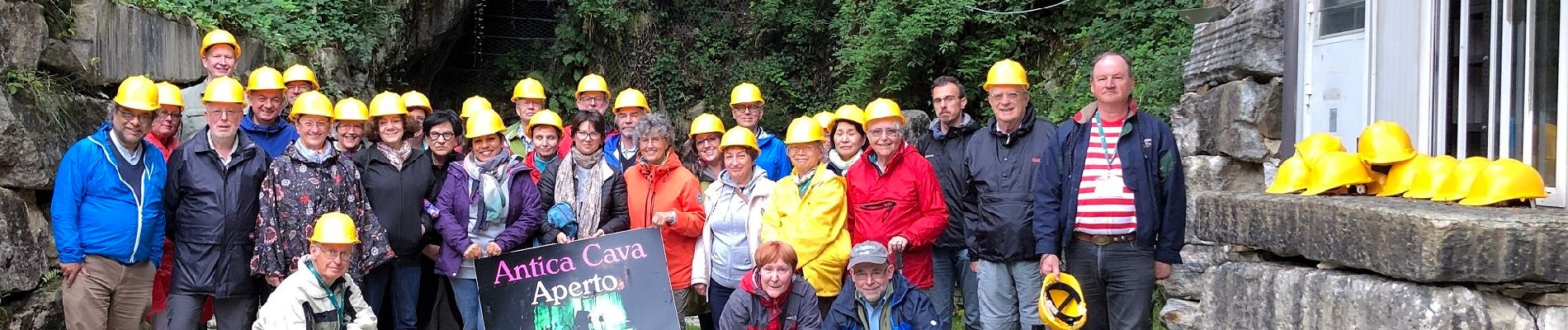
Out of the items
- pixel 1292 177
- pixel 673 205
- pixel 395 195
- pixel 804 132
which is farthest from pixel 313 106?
pixel 1292 177

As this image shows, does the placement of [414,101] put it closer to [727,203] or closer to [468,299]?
[468,299]

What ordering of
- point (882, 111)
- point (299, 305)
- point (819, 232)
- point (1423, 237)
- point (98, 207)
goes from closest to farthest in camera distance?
point (1423, 237)
point (299, 305)
point (98, 207)
point (819, 232)
point (882, 111)

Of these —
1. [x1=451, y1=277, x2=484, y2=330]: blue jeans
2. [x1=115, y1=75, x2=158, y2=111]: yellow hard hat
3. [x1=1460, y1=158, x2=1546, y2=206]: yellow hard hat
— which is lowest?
[x1=451, y1=277, x2=484, y2=330]: blue jeans

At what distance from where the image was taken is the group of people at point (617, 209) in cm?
454

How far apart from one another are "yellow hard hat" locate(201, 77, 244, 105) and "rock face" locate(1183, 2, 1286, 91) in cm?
451

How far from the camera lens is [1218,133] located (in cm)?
563

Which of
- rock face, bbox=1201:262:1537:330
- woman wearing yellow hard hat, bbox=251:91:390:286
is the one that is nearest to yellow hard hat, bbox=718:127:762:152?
woman wearing yellow hard hat, bbox=251:91:390:286

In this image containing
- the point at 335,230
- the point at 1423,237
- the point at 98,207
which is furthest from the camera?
the point at 98,207

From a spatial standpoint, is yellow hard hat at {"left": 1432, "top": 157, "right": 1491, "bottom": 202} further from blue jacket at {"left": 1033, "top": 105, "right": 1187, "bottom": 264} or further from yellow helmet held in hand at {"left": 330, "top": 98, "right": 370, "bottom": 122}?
yellow helmet held in hand at {"left": 330, "top": 98, "right": 370, "bottom": 122}

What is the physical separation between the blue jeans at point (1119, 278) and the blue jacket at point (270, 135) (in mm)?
3783

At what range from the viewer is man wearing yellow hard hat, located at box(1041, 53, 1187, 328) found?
4.41 m

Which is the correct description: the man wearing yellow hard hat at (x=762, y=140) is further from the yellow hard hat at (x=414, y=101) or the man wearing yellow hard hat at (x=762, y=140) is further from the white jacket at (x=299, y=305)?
the white jacket at (x=299, y=305)

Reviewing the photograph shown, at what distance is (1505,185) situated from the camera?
9.58ft

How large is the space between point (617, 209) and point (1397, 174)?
3783 mm
